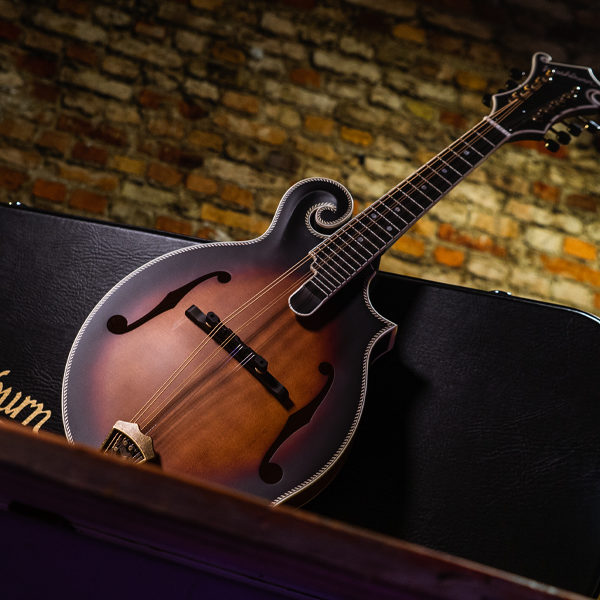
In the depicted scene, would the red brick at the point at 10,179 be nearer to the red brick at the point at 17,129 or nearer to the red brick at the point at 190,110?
the red brick at the point at 17,129

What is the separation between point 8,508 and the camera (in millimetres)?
458

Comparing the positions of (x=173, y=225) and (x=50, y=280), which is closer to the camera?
(x=50, y=280)

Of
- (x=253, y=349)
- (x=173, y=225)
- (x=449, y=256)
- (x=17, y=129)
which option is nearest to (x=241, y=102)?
(x=173, y=225)

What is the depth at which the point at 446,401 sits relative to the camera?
1012 mm

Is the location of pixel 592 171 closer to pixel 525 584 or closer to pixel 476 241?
pixel 476 241

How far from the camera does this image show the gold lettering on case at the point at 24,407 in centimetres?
96

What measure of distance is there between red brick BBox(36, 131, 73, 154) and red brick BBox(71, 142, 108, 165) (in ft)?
0.09

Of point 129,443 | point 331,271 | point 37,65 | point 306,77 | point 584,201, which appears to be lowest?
point 129,443

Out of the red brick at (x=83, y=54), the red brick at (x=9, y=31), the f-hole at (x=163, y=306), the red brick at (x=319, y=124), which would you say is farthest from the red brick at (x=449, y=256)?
the red brick at (x=9, y=31)

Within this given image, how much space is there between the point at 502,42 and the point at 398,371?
5.18 feet

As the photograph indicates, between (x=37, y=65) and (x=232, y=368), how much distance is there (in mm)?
1455

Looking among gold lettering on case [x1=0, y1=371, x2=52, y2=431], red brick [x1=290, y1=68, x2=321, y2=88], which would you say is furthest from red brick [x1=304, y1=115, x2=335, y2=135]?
gold lettering on case [x1=0, y1=371, x2=52, y2=431]

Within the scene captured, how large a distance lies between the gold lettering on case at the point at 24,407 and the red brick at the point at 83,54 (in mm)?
1267

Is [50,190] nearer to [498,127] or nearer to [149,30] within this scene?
[149,30]
